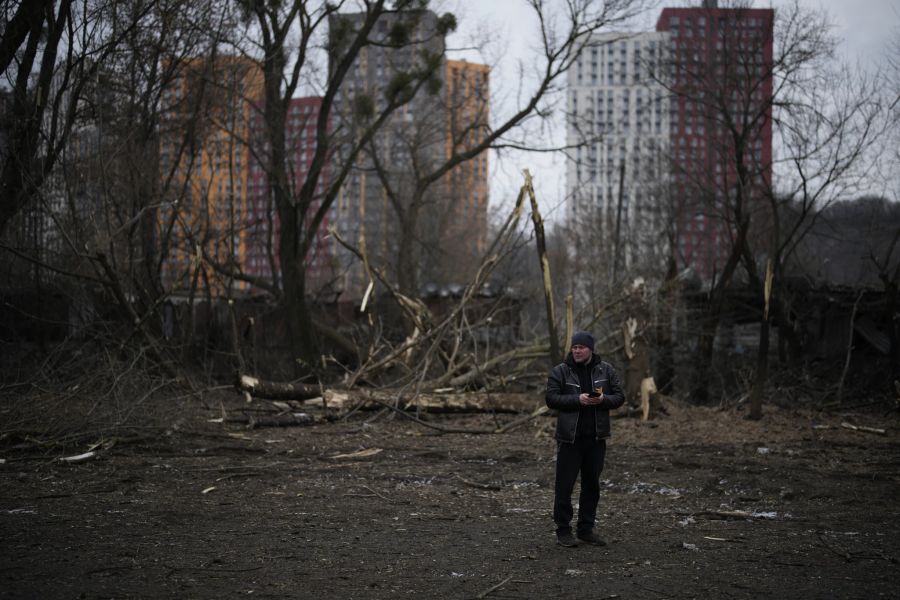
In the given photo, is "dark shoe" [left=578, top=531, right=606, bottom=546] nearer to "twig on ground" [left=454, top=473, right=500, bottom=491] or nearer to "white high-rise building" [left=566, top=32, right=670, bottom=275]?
"twig on ground" [left=454, top=473, right=500, bottom=491]

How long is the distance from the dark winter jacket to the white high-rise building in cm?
1052

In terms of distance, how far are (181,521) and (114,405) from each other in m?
4.48

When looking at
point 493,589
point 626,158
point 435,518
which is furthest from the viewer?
point 626,158

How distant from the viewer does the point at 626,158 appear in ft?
122

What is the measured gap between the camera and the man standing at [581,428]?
5.87 m

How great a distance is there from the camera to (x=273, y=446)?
35.4 feet

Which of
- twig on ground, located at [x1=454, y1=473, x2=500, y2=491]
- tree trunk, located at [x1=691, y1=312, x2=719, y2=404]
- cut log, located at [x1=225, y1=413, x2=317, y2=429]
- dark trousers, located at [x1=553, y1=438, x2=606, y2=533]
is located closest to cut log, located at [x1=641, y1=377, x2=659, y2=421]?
tree trunk, located at [x1=691, y1=312, x2=719, y2=404]

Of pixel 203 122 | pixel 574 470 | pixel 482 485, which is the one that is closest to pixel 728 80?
pixel 203 122

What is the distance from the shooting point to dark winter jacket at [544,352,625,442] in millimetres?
5867

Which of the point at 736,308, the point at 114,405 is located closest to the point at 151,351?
the point at 114,405

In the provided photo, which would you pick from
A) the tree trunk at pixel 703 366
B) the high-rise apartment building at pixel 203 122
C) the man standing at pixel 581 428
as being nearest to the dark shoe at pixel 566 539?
the man standing at pixel 581 428

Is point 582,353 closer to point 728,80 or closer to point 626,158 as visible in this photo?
point 728,80

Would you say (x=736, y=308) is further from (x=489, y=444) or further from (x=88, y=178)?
(x=88, y=178)

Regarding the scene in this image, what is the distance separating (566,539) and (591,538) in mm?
192
